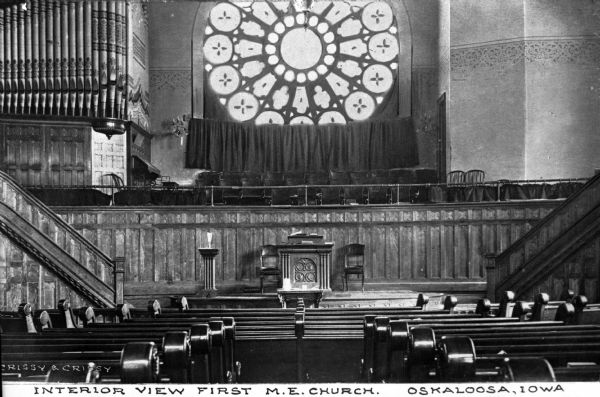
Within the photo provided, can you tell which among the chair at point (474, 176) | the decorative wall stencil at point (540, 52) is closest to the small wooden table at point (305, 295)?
the chair at point (474, 176)

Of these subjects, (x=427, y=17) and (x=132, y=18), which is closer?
(x=132, y=18)

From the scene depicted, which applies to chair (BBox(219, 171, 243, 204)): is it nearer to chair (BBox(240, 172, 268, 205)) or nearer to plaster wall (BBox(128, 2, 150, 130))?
chair (BBox(240, 172, 268, 205))

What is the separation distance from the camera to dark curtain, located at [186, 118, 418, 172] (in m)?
16.4

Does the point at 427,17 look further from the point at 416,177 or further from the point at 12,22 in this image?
the point at 12,22

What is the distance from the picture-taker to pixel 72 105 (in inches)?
507

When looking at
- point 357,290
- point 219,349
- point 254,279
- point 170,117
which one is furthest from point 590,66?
point 219,349

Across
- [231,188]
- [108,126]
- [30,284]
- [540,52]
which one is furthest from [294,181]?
[30,284]

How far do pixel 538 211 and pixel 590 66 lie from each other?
4.15 m

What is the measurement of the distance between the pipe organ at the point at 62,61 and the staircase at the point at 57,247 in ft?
12.7

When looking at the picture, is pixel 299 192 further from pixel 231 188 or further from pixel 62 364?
pixel 62 364

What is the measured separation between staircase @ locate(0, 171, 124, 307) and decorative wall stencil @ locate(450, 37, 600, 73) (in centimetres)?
862

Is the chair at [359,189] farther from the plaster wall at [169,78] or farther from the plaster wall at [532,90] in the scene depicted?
the plaster wall at [169,78]

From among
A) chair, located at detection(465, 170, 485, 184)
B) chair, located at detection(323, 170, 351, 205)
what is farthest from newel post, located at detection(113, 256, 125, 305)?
chair, located at detection(465, 170, 485, 184)

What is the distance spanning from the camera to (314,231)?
11.8m
